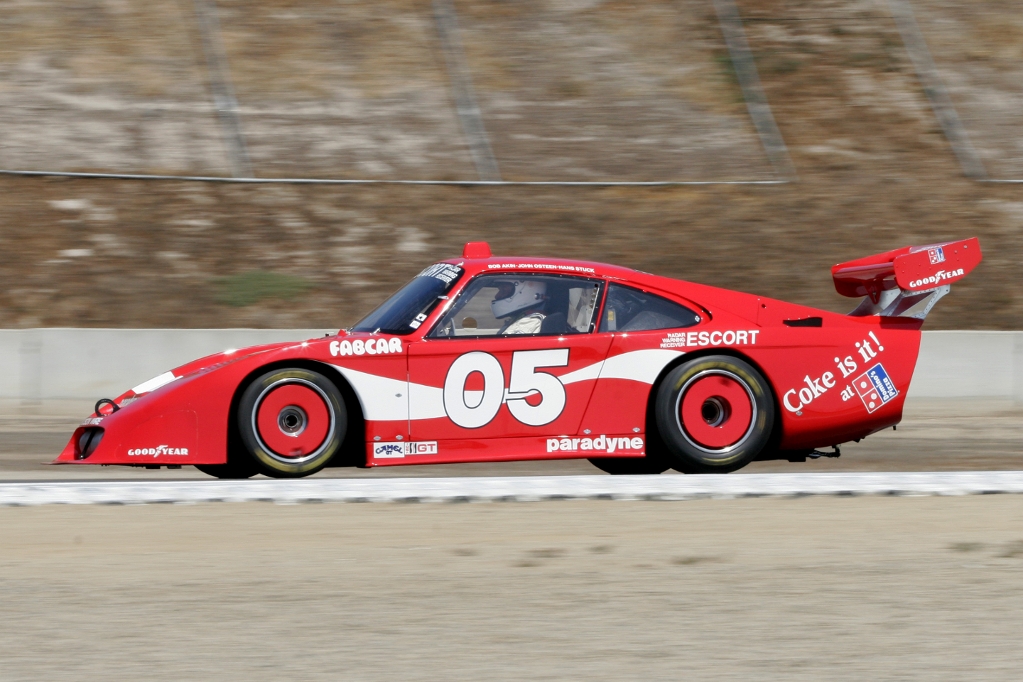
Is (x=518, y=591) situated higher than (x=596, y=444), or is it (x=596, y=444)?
(x=596, y=444)

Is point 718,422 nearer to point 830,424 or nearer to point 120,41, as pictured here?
point 830,424

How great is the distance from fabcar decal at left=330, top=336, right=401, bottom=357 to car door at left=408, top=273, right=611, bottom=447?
12cm

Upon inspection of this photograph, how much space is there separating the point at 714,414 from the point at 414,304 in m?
1.92

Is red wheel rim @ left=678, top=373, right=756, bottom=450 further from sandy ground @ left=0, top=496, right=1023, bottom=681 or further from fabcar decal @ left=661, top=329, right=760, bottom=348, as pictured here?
sandy ground @ left=0, top=496, right=1023, bottom=681

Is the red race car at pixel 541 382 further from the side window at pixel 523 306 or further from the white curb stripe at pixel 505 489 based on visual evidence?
the white curb stripe at pixel 505 489

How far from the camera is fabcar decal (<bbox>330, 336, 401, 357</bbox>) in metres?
7.32

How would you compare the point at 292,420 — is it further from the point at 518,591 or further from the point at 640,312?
the point at 518,591

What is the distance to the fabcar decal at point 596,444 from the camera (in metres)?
7.43

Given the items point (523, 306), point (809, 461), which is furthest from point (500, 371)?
point (809, 461)

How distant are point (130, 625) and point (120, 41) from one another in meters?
19.3

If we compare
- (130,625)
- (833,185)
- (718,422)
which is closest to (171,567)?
(130,625)

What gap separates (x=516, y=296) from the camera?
763cm

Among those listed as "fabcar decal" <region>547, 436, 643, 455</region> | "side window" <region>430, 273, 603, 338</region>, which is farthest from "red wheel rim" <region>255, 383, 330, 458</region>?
"fabcar decal" <region>547, 436, 643, 455</region>

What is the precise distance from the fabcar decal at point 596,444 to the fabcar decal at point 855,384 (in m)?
0.97
